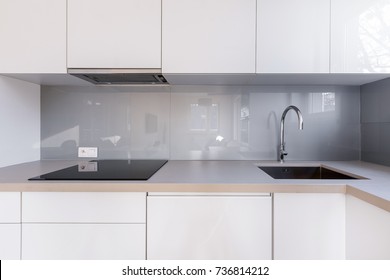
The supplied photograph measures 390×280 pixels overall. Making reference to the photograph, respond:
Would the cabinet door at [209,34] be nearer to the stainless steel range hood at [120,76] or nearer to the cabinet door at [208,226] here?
the stainless steel range hood at [120,76]

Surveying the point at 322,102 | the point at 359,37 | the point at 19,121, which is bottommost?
the point at 19,121

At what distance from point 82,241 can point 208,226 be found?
1.76 feet

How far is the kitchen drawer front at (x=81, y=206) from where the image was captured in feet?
3.43

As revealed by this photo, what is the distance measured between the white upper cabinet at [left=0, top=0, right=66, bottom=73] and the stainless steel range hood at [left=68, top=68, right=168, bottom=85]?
125mm

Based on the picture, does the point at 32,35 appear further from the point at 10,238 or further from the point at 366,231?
the point at 366,231

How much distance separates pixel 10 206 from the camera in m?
1.05

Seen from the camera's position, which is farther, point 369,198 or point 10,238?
point 10,238

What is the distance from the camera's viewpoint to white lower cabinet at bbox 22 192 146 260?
105 centimetres

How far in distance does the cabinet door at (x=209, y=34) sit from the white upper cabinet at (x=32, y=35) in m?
0.57

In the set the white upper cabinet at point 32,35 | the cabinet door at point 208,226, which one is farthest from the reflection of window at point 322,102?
the white upper cabinet at point 32,35

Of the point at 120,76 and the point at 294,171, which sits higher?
the point at 120,76

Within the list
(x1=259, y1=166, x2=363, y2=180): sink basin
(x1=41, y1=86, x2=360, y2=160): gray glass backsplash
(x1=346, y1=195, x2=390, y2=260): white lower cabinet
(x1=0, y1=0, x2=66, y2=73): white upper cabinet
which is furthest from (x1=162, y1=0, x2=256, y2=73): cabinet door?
(x1=346, y1=195, x2=390, y2=260): white lower cabinet

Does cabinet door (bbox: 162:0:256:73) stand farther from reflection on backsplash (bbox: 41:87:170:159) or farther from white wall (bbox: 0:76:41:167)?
white wall (bbox: 0:76:41:167)

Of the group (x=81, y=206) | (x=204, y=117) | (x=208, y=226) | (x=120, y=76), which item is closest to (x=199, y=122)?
(x=204, y=117)
